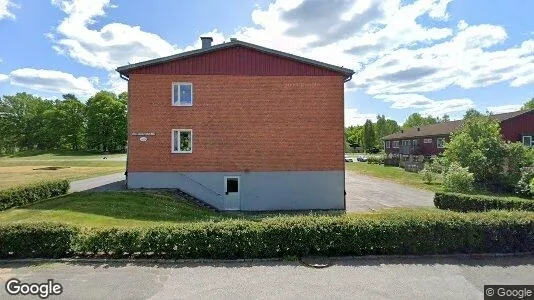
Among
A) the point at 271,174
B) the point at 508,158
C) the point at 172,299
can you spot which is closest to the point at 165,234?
the point at 172,299

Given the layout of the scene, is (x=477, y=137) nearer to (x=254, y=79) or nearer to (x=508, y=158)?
(x=508, y=158)

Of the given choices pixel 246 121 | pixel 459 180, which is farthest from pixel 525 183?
pixel 246 121

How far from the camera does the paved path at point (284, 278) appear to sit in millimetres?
7547

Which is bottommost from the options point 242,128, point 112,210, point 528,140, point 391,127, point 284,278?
point 284,278

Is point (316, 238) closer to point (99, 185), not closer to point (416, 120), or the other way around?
point (99, 185)

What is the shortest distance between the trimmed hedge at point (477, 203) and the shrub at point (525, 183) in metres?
7.62

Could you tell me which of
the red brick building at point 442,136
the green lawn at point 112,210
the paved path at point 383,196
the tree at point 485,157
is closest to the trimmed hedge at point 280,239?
the green lawn at point 112,210

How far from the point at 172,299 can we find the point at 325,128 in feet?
48.2

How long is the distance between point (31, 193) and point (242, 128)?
11974mm

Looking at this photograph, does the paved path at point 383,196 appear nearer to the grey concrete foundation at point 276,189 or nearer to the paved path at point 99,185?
the grey concrete foundation at point 276,189

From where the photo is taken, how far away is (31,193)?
18.0m

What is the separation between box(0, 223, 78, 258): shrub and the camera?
9656mm

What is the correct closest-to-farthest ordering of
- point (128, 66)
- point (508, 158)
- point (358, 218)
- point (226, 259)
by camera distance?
point (226, 259) → point (358, 218) → point (128, 66) → point (508, 158)

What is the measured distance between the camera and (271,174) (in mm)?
20047
